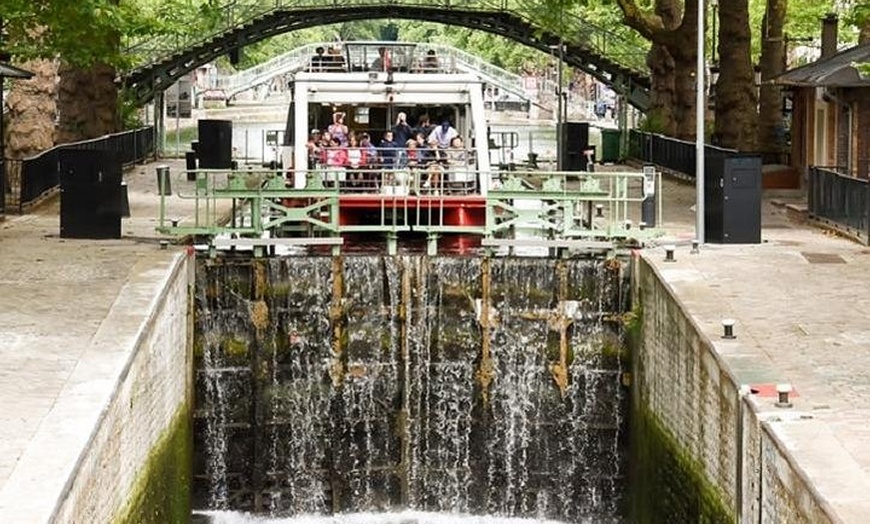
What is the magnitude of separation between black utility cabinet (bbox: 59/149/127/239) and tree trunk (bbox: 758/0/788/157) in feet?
84.0

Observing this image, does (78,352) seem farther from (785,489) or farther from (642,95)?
(642,95)

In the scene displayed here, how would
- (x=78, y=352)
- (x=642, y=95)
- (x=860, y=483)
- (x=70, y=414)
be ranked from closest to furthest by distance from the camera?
(x=860, y=483) < (x=70, y=414) < (x=78, y=352) < (x=642, y=95)

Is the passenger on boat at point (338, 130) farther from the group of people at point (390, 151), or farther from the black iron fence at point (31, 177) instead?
the black iron fence at point (31, 177)

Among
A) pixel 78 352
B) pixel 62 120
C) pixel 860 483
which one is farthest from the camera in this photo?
pixel 62 120

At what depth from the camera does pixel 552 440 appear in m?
29.5

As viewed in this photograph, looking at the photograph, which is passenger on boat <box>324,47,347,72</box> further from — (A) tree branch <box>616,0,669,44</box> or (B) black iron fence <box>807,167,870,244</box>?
(A) tree branch <box>616,0,669,44</box>

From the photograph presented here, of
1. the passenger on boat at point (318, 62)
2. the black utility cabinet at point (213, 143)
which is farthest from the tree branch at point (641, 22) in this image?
the passenger on boat at point (318, 62)

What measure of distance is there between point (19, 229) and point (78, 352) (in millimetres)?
13144

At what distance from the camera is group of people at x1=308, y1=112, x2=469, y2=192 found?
3403cm

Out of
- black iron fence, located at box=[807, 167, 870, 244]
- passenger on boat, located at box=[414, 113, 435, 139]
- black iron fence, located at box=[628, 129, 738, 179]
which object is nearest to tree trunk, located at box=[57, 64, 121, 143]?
black iron fence, located at box=[628, 129, 738, 179]

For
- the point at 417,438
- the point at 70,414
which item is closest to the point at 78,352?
the point at 70,414

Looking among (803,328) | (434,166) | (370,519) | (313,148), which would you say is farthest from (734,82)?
(803,328)

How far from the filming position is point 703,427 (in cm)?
2247

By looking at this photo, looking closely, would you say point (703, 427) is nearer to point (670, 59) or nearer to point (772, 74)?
point (772, 74)
